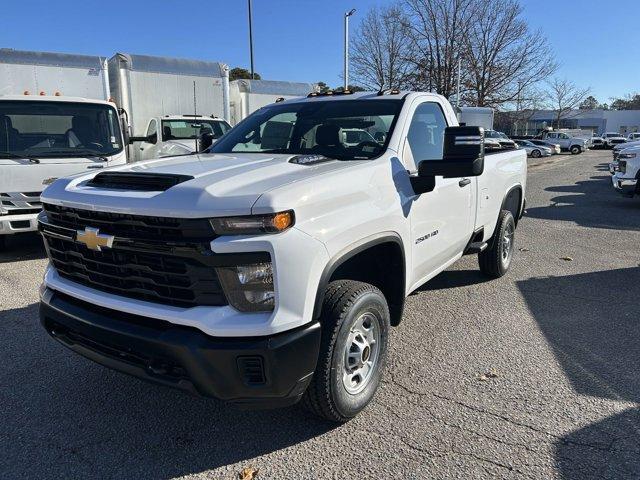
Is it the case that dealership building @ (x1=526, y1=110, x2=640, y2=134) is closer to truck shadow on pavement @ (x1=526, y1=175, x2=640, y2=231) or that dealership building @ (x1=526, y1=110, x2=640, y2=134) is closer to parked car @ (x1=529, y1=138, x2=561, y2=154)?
parked car @ (x1=529, y1=138, x2=561, y2=154)

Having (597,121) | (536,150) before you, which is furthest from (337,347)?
(597,121)

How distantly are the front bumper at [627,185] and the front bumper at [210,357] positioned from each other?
1093 cm

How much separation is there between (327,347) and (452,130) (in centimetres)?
157

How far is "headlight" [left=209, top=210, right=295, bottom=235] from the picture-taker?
2.28 metres

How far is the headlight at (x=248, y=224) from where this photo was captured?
7.49 feet

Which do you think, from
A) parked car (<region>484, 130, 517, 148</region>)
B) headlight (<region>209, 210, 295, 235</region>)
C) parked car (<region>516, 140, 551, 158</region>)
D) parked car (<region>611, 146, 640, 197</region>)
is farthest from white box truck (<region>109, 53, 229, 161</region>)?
parked car (<region>516, 140, 551, 158</region>)

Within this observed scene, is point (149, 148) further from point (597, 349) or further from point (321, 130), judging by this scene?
point (597, 349)

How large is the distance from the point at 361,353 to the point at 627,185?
34.6 ft

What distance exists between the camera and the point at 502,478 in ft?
8.21

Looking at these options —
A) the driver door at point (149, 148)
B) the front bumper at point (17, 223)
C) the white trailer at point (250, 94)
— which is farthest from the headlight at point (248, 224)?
the white trailer at point (250, 94)

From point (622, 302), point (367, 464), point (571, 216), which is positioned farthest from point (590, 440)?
point (571, 216)

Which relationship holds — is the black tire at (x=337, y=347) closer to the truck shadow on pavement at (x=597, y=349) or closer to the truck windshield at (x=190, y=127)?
the truck shadow on pavement at (x=597, y=349)

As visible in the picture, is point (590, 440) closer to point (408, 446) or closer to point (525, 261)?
point (408, 446)

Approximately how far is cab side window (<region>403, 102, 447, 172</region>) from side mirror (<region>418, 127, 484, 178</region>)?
36 cm
